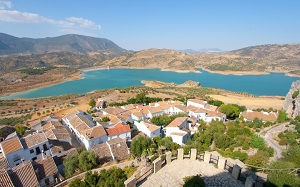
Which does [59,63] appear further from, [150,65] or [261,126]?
[261,126]

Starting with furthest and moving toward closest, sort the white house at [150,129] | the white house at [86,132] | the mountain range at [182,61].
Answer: the mountain range at [182,61]
the white house at [150,129]
the white house at [86,132]

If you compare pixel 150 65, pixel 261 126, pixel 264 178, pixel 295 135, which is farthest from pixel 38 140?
pixel 150 65

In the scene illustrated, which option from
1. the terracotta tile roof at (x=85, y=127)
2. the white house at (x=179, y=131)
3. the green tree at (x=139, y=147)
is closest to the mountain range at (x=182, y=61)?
the white house at (x=179, y=131)

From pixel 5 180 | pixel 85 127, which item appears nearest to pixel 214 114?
pixel 85 127

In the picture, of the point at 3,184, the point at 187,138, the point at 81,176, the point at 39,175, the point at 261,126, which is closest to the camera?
the point at 3,184

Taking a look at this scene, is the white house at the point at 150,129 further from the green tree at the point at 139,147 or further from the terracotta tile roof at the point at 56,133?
the terracotta tile roof at the point at 56,133

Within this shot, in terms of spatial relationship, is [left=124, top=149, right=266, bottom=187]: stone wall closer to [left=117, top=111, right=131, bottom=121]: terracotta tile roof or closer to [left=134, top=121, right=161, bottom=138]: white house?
[left=134, top=121, right=161, bottom=138]: white house
